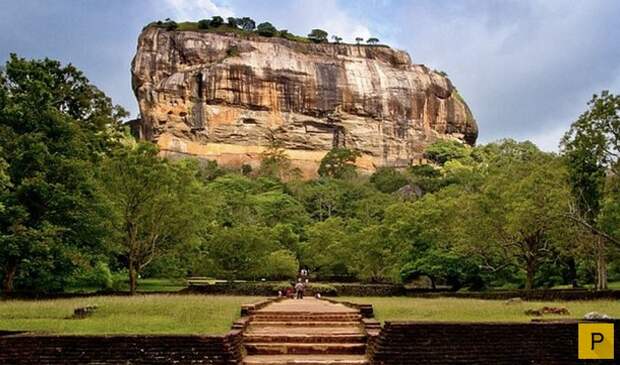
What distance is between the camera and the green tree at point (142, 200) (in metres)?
29.5

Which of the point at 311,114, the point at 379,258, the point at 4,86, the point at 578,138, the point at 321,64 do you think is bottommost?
the point at 379,258

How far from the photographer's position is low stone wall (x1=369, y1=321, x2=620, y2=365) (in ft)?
32.1

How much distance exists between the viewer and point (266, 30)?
110812 millimetres

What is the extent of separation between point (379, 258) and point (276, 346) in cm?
2741

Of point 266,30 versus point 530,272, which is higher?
point 266,30

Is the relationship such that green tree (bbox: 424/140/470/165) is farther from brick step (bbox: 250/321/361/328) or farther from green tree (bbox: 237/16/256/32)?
brick step (bbox: 250/321/361/328)

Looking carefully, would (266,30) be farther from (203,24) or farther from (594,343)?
(594,343)

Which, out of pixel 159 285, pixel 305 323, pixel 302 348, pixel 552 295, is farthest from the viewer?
pixel 159 285

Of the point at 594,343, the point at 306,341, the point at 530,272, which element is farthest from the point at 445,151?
the point at 594,343

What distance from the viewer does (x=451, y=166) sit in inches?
3553

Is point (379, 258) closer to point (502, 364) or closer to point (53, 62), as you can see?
point (53, 62)

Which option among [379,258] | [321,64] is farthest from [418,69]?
[379,258]

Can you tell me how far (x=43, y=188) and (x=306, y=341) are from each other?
14663 mm

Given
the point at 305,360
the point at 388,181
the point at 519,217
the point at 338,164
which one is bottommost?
the point at 305,360
